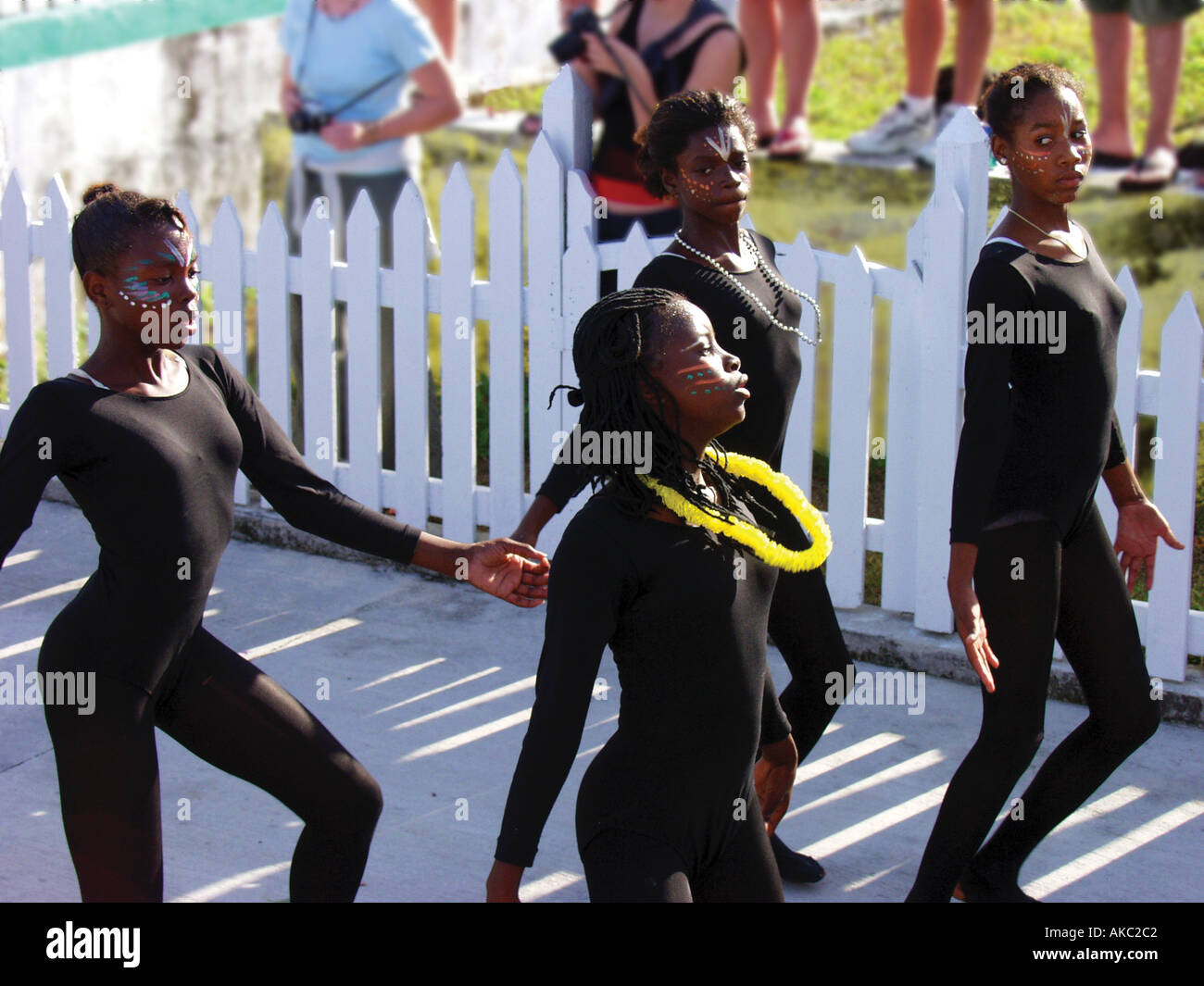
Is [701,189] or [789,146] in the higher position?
[789,146]

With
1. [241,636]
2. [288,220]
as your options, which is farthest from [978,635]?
[288,220]

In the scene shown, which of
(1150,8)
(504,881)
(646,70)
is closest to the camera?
(504,881)

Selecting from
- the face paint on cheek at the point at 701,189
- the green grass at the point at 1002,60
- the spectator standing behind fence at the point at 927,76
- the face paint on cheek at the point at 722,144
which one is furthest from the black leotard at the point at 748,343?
the green grass at the point at 1002,60

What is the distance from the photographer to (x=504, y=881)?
2.96 meters

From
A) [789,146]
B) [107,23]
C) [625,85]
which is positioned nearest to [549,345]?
[625,85]

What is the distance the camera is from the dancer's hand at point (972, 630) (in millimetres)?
3656

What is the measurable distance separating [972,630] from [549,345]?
113 inches

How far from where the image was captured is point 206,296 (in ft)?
35.9

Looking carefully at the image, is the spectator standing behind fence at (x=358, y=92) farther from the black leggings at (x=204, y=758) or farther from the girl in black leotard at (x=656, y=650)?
the girl in black leotard at (x=656, y=650)

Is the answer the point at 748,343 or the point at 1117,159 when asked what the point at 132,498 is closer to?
the point at 748,343

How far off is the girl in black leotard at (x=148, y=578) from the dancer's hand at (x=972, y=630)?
0.95 meters

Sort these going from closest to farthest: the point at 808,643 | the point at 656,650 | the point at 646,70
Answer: the point at 656,650 → the point at 808,643 → the point at 646,70

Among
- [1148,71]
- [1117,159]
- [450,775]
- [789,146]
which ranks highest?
[1148,71]

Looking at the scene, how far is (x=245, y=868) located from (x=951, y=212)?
295 cm
